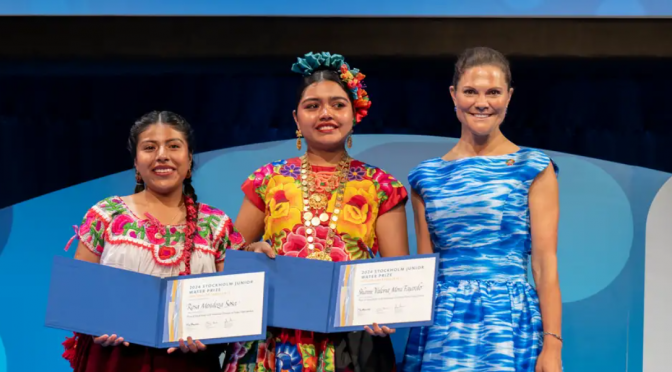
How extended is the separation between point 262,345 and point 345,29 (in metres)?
1.58

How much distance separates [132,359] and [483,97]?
5.03ft

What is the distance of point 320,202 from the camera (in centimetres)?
303

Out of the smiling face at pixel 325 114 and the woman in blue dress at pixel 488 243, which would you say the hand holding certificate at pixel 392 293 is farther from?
the smiling face at pixel 325 114

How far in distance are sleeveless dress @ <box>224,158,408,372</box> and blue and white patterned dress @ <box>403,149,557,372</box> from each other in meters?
0.18

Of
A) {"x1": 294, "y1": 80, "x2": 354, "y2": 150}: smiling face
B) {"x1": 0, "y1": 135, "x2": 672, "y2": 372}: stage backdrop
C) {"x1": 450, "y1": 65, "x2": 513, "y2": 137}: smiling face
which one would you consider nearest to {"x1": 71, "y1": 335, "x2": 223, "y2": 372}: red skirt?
{"x1": 294, "y1": 80, "x2": 354, "y2": 150}: smiling face

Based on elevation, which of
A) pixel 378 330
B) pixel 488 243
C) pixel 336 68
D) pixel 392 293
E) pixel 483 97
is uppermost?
pixel 336 68

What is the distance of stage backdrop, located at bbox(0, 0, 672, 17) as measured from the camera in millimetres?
3719

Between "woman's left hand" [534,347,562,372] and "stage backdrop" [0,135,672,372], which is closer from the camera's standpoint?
"woman's left hand" [534,347,562,372]

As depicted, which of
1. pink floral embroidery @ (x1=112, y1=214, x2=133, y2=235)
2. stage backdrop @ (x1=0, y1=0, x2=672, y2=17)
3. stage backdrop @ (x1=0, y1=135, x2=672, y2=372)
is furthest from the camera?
stage backdrop @ (x1=0, y1=135, x2=672, y2=372)

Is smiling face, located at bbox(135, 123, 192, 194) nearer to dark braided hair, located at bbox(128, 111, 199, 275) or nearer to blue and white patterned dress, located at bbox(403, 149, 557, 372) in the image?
dark braided hair, located at bbox(128, 111, 199, 275)

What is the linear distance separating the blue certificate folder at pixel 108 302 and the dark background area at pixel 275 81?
1.36m

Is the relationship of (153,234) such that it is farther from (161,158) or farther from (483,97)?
(483,97)

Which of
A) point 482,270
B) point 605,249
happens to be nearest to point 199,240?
point 482,270

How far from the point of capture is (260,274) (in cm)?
272
